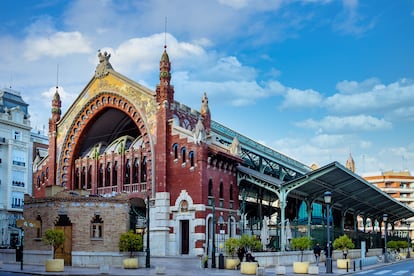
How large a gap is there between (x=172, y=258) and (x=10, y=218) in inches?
1720

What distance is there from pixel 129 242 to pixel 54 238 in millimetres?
5697

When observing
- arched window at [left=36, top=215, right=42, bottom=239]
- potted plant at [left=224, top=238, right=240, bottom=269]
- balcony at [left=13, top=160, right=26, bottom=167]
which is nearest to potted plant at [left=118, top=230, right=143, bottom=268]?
arched window at [left=36, top=215, right=42, bottom=239]

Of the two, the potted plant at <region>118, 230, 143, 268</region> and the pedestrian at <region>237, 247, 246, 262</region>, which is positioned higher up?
the potted plant at <region>118, 230, 143, 268</region>

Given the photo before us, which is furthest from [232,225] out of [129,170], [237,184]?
[129,170]

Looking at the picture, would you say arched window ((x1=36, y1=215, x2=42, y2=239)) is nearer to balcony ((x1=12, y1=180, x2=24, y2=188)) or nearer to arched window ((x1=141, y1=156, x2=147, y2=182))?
arched window ((x1=141, y1=156, x2=147, y2=182))

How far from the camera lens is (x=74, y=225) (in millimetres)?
42844

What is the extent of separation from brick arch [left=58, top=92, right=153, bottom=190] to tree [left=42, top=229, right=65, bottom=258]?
69.3 ft

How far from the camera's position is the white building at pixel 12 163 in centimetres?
8712

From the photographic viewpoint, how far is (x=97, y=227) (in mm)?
43219

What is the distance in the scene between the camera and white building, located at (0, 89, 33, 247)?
286 ft

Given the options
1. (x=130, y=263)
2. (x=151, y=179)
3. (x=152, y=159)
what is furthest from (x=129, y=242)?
(x=152, y=159)

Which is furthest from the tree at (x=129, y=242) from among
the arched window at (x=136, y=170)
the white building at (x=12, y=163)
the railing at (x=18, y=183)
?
the railing at (x=18, y=183)

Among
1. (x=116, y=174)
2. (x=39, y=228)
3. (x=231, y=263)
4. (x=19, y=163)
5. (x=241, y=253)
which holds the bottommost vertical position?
(x=231, y=263)

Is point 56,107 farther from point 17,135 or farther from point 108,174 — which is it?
point 17,135
